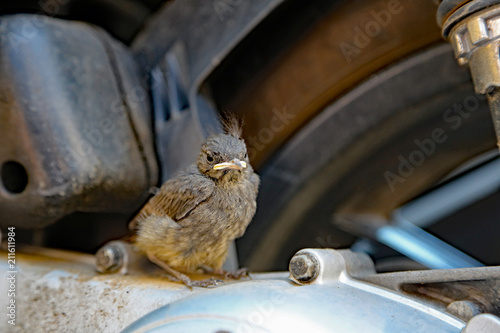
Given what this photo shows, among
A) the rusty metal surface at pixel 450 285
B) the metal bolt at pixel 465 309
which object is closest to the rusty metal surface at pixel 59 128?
the rusty metal surface at pixel 450 285

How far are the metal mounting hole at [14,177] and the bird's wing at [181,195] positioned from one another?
0.36m

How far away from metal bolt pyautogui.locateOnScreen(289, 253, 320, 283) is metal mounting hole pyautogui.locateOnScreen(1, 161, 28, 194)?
84 centimetres

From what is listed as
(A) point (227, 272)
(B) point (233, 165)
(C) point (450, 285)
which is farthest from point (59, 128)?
(C) point (450, 285)

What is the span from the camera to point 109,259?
140 cm

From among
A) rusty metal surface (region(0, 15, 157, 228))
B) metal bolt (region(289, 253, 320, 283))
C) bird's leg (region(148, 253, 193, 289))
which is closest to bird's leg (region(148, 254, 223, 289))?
bird's leg (region(148, 253, 193, 289))

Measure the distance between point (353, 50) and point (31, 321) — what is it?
1095 millimetres

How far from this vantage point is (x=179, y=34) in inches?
62.1

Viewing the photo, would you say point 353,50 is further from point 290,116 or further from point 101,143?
point 101,143

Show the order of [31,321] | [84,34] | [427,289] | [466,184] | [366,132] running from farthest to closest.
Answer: [466,184], [84,34], [366,132], [31,321], [427,289]

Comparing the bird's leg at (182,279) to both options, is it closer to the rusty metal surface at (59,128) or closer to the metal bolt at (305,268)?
the rusty metal surface at (59,128)

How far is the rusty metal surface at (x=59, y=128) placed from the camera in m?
1.37

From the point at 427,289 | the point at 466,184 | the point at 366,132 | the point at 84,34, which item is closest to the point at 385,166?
the point at 366,132

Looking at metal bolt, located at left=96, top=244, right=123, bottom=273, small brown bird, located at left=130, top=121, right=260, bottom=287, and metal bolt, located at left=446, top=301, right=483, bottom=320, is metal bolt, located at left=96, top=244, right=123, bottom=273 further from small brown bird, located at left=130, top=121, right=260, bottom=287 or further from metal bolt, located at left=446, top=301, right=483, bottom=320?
metal bolt, located at left=446, top=301, right=483, bottom=320

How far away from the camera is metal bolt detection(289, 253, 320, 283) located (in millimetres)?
977
